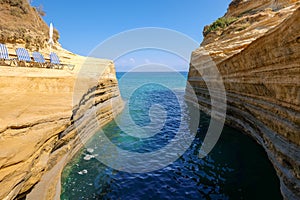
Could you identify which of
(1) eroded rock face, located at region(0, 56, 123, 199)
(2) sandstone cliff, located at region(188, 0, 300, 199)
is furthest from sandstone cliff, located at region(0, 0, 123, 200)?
(2) sandstone cliff, located at region(188, 0, 300, 199)

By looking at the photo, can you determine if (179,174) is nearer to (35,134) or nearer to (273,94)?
(273,94)

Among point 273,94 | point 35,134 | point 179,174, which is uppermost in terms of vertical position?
point 273,94

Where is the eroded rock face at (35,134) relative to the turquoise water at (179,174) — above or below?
above

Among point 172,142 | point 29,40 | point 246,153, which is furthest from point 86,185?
point 29,40

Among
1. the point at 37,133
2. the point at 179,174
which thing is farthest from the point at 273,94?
the point at 37,133

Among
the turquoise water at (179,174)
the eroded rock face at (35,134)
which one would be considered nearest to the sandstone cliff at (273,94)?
the turquoise water at (179,174)

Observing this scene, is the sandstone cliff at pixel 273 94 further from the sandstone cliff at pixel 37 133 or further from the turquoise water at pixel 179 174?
the sandstone cliff at pixel 37 133

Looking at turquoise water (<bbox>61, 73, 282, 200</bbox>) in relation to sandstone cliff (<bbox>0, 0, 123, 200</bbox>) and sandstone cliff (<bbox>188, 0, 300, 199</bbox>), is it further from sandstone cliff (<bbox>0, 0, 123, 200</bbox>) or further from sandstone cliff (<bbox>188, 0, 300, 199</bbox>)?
sandstone cliff (<bbox>0, 0, 123, 200</bbox>)

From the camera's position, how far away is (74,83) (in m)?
10.5

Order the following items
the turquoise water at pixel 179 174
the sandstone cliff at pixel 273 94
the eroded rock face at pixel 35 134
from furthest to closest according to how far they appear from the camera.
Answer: the turquoise water at pixel 179 174, the sandstone cliff at pixel 273 94, the eroded rock face at pixel 35 134

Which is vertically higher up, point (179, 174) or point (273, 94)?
point (273, 94)

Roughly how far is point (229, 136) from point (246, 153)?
2607mm

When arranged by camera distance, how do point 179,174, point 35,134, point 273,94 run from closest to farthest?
point 35,134 → point 273,94 → point 179,174

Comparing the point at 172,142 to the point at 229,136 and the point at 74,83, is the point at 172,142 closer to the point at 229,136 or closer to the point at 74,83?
the point at 229,136
